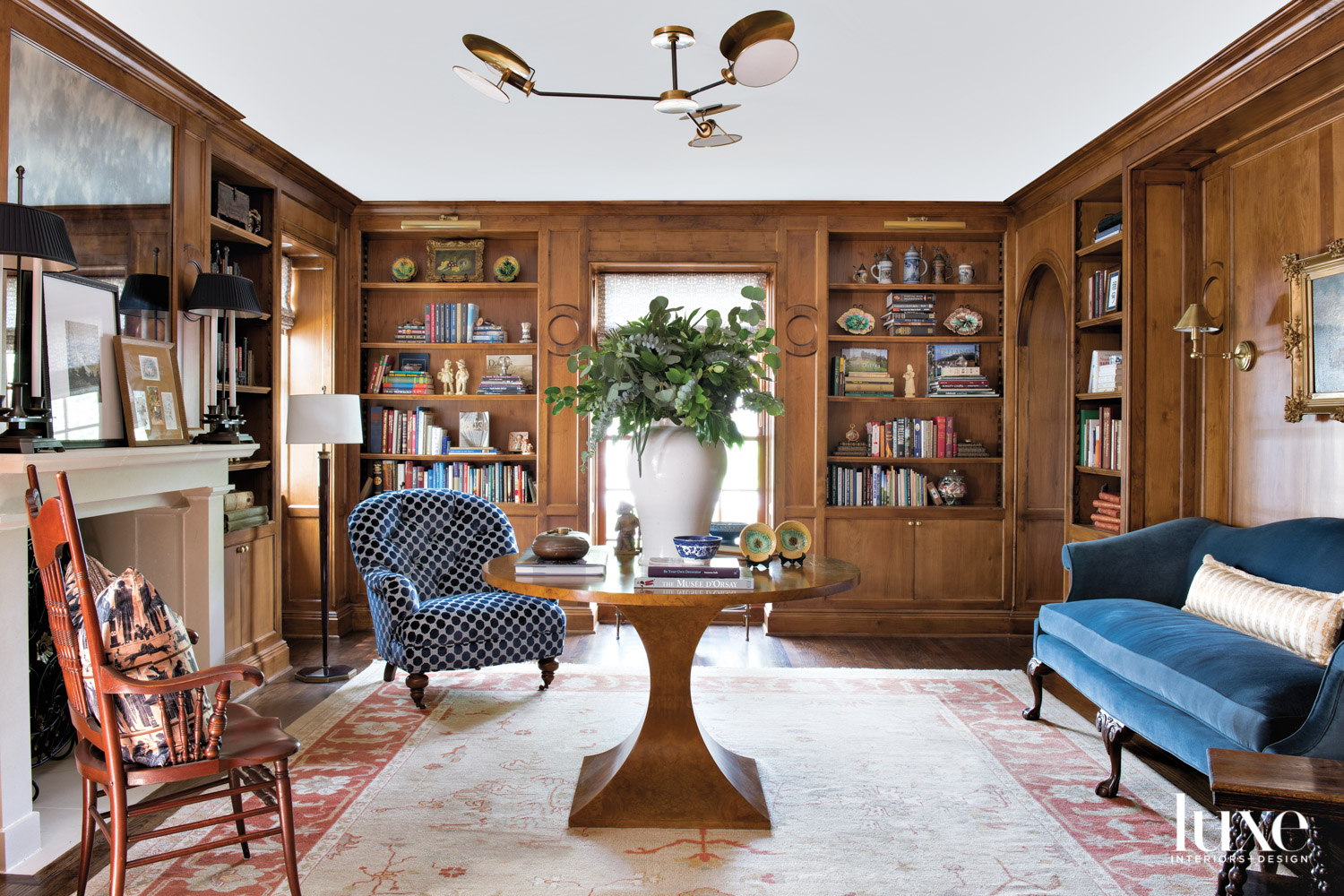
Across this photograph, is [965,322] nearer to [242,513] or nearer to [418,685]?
[418,685]

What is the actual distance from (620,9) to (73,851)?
3.07 meters

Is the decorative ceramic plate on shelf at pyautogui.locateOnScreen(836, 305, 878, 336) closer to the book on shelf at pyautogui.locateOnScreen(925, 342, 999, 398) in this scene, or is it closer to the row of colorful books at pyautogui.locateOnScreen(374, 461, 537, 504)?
the book on shelf at pyautogui.locateOnScreen(925, 342, 999, 398)

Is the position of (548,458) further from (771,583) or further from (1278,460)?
(1278,460)

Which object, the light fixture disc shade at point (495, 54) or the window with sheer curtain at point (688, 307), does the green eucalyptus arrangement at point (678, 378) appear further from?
the window with sheer curtain at point (688, 307)

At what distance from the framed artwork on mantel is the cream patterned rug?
5.07ft

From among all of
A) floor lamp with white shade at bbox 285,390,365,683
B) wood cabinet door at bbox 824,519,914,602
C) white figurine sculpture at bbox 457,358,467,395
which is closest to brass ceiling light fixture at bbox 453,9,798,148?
floor lamp with white shade at bbox 285,390,365,683

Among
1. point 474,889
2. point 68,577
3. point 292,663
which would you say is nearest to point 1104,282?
point 474,889

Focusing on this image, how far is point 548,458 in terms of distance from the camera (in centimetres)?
533

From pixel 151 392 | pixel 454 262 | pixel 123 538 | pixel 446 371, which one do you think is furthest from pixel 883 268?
pixel 123 538

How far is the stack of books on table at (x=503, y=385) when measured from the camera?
5391 millimetres

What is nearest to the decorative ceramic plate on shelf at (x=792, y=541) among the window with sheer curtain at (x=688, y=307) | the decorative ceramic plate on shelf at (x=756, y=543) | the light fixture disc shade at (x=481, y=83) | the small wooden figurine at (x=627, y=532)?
the decorative ceramic plate on shelf at (x=756, y=543)

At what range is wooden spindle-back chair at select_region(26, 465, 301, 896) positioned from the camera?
187 cm

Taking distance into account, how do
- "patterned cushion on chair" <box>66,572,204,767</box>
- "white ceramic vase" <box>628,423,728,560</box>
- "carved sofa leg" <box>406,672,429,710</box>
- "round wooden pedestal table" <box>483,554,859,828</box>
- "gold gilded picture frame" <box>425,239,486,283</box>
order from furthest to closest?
"gold gilded picture frame" <box>425,239,486,283</box>, "carved sofa leg" <box>406,672,429,710</box>, "white ceramic vase" <box>628,423,728,560</box>, "round wooden pedestal table" <box>483,554,859,828</box>, "patterned cushion on chair" <box>66,572,204,767</box>

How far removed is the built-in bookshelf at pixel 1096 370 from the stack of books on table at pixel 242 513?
4291 mm
